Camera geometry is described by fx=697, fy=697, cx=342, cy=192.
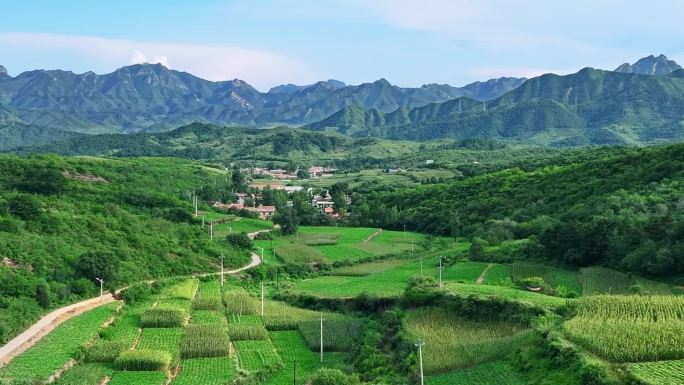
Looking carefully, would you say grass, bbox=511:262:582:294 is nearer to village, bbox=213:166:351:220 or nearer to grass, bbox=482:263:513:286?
grass, bbox=482:263:513:286

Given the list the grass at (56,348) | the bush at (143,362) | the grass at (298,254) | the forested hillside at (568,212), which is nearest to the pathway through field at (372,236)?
the forested hillside at (568,212)

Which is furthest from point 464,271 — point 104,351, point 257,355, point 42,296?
point 42,296

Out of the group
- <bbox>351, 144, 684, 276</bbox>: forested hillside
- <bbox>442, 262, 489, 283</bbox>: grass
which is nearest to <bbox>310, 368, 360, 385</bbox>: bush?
<bbox>442, 262, 489, 283</bbox>: grass

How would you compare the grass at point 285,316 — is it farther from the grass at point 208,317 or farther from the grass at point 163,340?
the grass at point 163,340

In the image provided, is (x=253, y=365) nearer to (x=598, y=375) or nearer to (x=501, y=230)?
(x=598, y=375)

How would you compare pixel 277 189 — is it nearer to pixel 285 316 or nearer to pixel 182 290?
pixel 182 290

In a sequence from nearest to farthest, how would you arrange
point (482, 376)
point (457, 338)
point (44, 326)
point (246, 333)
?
point (482, 376) < point (457, 338) < point (44, 326) < point (246, 333)

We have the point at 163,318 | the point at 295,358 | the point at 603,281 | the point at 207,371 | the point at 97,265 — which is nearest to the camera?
the point at 207,371
